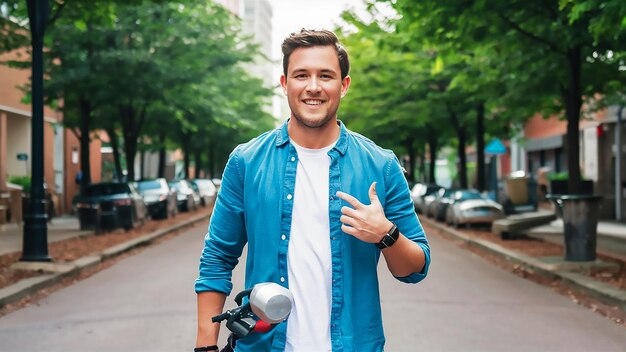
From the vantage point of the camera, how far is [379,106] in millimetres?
38250

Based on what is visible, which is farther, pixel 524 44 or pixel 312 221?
pixel 524 44

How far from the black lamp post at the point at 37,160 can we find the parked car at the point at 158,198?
→ 17121mm

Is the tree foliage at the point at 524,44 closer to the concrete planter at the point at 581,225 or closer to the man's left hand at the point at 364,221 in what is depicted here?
the concrete planter at the point at 581,225

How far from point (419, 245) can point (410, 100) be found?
34.1m

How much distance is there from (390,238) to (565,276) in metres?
11.1

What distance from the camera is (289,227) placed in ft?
9.05

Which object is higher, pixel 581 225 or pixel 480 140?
pixel 480 140

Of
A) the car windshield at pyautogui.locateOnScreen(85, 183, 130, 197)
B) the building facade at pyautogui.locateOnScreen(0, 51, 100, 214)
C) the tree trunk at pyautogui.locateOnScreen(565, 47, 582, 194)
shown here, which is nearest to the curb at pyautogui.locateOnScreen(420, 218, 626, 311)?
the tree trunk at pyautogui.locateOnScreen(565, 47, 582, 194)

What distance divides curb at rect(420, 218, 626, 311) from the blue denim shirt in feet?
27.3

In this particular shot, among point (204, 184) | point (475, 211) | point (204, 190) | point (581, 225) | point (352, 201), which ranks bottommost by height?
point (475, 211)

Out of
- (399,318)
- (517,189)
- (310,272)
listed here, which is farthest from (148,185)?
(310,272)

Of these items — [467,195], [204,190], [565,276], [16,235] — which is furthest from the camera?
[204,190]

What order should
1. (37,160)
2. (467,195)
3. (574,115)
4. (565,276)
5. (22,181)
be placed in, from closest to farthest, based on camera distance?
(565,276), (37,160), (574,115), (467,195), (22,181)

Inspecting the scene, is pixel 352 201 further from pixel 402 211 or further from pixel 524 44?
pixel 524 44
